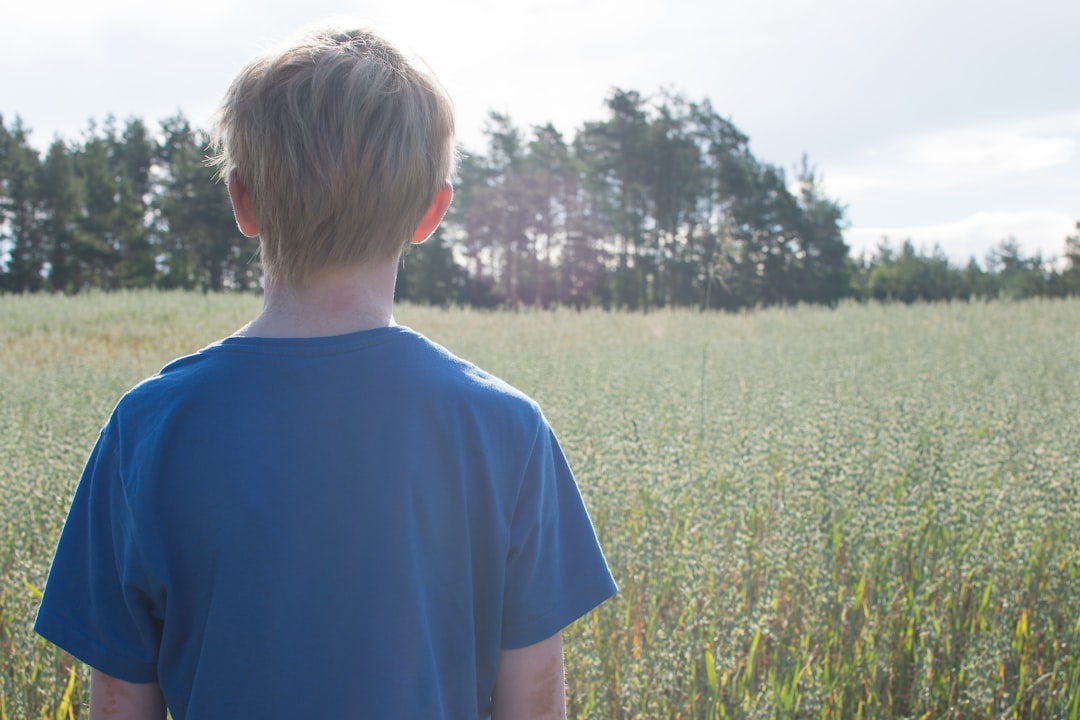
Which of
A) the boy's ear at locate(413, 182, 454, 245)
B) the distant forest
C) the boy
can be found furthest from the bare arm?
the distant forest

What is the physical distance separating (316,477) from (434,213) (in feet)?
1.42

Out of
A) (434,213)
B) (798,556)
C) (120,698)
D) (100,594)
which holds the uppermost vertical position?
(434,213)

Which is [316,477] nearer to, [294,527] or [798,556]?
[294,527]

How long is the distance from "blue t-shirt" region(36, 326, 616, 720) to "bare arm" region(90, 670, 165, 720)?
25mm

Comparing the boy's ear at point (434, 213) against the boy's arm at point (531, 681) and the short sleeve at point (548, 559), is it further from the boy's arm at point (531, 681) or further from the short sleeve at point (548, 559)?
the boy's arm at point (531, 681)

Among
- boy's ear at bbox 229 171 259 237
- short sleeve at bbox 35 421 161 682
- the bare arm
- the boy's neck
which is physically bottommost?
the bare arm

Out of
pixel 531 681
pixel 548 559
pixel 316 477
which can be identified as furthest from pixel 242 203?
pixel 531 681

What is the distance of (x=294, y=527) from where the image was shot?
0.99 metres

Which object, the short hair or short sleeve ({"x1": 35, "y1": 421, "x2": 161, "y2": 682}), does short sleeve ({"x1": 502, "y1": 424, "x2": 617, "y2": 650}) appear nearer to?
the short hair

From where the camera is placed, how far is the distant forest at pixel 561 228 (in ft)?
124

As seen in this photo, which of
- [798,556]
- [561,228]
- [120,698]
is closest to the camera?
[120,698]

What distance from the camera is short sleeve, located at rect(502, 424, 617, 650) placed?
3.67ft

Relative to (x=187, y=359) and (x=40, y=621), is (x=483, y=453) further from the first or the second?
(x=40, y=621)

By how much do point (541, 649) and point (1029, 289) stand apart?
48.2 m
